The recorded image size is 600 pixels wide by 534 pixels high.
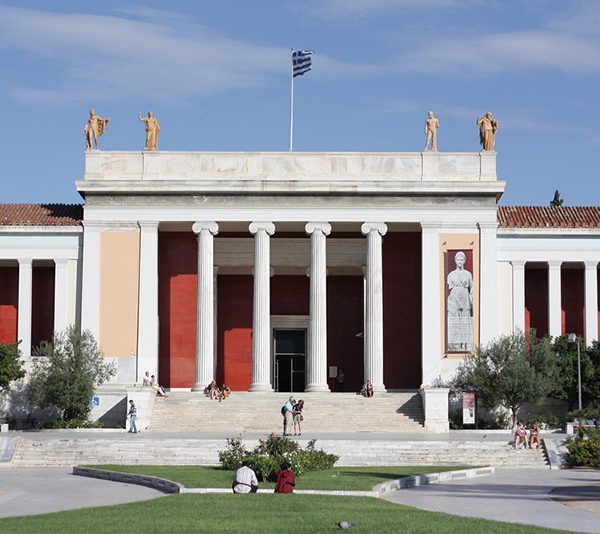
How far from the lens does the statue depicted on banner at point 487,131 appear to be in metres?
58.6

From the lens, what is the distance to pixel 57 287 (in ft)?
193

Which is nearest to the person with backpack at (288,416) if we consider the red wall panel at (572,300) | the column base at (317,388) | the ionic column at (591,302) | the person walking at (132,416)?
the column base at (317,388)

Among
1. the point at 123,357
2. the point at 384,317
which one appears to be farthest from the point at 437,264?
the point at 123,357

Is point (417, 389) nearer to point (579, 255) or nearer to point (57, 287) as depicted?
point (579, 255)

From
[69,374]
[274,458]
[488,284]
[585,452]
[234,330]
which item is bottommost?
[585,452]

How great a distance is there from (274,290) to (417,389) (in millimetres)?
8390

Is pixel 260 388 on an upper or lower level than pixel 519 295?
lower

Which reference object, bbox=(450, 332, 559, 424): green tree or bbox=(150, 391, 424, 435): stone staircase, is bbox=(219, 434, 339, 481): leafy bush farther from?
bbox=(450, 332, 559, 424): green tree

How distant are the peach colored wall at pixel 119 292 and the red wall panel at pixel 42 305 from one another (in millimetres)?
3596

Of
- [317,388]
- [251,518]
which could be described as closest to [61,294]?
[317,388]

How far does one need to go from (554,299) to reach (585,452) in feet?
56.7

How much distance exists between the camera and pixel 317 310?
57562 millimetres

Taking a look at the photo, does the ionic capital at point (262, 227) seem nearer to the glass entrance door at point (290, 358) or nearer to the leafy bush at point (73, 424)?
the glass entrance door at point (290, 358)

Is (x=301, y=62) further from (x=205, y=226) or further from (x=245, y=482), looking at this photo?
(x=245, y=482)
